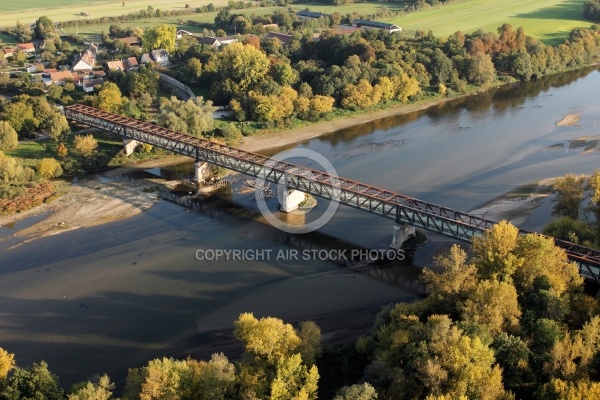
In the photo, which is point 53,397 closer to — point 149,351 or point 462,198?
point 149,351

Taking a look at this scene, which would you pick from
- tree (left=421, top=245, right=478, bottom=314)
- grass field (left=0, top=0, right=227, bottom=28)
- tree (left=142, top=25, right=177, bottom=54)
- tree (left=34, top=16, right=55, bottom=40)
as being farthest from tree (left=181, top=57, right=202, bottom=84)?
grass field (left=0, top=0, right=227, bottom=28)

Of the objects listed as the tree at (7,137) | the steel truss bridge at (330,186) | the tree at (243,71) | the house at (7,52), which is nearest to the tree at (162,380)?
the steel truss bridge at (330,186)

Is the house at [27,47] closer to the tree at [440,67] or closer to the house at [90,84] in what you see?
the house at [90,84]

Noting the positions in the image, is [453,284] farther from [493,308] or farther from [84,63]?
[84,63]

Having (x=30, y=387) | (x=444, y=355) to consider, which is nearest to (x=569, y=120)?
(x=444, y=355)

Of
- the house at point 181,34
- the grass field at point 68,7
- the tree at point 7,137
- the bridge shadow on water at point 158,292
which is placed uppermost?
the grass field at point 68,7
